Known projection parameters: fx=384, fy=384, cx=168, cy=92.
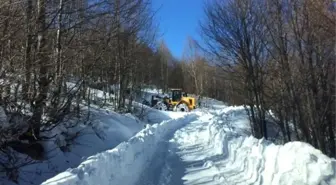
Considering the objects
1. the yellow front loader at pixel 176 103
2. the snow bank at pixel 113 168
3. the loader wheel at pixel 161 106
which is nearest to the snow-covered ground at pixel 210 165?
the snow bank at pixel 113 168

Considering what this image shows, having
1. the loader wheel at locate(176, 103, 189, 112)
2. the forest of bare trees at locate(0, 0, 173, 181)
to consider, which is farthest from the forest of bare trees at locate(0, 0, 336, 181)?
the loader wheel at locate(176, 103, 189, 112)

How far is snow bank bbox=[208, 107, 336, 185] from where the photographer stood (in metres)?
5.70

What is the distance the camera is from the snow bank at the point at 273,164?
18.7 feet

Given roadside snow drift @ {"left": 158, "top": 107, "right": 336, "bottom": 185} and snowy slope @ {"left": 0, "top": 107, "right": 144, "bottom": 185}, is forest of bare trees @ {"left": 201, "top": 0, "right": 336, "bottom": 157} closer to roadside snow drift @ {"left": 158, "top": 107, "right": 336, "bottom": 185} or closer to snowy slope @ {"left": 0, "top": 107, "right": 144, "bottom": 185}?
roadside snow drift @ {"left": 158, "top": 107, "right": 336, "bottom": 185}

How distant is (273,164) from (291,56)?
6312 millimetres

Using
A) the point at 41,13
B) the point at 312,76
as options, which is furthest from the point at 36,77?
the point at 312,76

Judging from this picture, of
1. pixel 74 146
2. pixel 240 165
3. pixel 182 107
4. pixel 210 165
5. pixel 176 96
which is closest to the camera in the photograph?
pixel 240 165

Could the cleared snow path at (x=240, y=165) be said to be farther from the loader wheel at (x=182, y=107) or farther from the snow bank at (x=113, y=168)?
the loader wheel at (x=182, y=107)

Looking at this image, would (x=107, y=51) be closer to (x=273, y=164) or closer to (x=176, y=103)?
(x=273, y=164)

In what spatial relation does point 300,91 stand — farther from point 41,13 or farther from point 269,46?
point 41,13

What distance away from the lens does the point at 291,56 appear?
1289cm

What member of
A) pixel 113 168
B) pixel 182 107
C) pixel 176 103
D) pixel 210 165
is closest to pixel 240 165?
pixel 210 165

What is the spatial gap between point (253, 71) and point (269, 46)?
60.6 inches

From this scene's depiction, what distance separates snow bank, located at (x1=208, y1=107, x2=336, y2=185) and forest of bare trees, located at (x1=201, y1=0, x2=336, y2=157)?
274 cm
